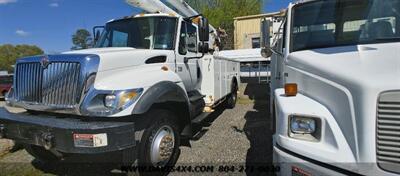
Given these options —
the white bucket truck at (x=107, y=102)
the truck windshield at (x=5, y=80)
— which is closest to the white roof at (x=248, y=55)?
the white bucket truck at (x=107, y=102)

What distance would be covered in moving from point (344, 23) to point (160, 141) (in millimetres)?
2715

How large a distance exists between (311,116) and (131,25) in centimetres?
391

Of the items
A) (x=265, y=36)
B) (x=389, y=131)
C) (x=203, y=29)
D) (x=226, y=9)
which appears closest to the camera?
(x=389, y=131)

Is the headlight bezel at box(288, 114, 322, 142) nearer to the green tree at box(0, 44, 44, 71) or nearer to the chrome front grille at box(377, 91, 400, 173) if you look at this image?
the chrome front grille at box(377, 91, 400, 173)

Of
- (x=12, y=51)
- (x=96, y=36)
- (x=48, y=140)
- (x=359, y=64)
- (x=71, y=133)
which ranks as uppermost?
(x=12, y=51)

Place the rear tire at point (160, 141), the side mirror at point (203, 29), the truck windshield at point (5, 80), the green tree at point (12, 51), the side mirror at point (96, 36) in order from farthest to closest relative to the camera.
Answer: the green tree at point (12, 51)
the truck windshield at point (5, 80)
the side mirror at point (96, 36)
the side mirror at point (203, 29)
the rear tire at point (160, 141)

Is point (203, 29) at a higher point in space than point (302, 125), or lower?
higher

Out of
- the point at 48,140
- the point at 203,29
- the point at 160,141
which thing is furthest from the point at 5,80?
the point at 160,141

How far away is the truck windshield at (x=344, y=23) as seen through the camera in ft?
11.3

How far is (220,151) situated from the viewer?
17.7 ft

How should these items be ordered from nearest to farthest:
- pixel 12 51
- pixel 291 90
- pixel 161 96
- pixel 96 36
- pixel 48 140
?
pixel 291 90 < pixel 48 140 < pixel 161 96 < pixel 96 36 < pixel 12 51

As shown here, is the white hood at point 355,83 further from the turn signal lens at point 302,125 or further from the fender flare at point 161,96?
the fender flare at point 161,96

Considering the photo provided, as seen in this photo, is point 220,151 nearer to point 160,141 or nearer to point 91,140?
point 160,141

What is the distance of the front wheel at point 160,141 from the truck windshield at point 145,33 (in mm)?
1453
